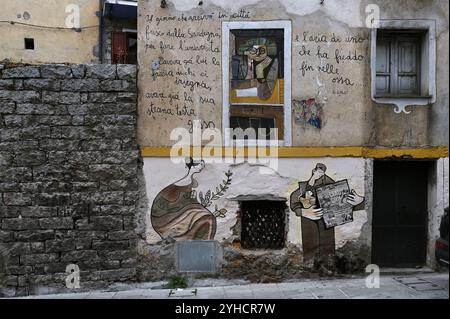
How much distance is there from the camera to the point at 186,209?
6832 millimetres

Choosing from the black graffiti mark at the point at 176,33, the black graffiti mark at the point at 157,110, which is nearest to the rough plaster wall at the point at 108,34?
the black graffiti mark at the point at 176,33

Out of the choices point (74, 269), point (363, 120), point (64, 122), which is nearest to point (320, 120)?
point (363, 120)

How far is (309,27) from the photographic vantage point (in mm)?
6883

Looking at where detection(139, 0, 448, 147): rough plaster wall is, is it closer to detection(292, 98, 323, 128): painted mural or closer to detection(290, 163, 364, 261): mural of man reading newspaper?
detection(292, 98, 323, 128): painted mural

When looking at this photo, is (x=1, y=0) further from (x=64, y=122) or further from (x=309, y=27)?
(x=309, y=27)

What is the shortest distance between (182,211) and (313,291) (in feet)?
7.28

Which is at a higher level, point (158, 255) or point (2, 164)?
point (2, 164)

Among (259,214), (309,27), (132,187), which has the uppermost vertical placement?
(309,27)

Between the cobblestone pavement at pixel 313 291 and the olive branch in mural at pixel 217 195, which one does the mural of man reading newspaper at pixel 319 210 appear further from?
the olive branch in mural at pixel 217 195

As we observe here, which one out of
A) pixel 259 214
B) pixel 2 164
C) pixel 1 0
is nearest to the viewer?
pixel 2 164

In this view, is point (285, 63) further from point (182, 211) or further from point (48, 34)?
point (48, 34)

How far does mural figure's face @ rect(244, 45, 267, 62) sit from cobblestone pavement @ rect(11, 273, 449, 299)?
3.42 metres

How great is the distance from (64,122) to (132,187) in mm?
1386

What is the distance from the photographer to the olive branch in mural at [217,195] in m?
6.83
